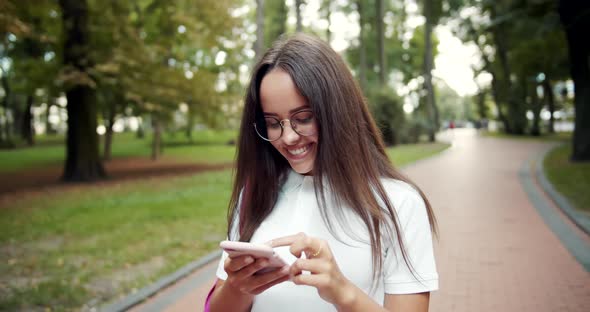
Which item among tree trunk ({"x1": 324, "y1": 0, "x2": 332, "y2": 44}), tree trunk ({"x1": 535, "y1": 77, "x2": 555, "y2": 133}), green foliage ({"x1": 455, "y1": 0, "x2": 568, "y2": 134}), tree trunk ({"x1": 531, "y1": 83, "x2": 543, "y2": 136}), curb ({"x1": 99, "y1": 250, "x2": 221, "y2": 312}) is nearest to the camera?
curb ({"x1": 99, "y1": 250, "x2": 221, "y2": 312})

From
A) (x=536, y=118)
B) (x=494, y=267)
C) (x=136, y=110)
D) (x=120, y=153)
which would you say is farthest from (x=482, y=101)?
(x=494, y=267)

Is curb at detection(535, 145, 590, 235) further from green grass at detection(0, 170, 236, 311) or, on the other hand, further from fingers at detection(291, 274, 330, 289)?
fingers at detection(291, 274, 330, 289)

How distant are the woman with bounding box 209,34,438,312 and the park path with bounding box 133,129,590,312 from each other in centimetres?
105

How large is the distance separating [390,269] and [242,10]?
18.0 meters

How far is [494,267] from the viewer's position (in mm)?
5629

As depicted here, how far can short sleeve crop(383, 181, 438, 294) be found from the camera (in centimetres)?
155

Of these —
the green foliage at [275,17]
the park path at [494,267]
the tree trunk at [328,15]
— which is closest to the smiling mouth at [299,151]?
the park path at [494,267]

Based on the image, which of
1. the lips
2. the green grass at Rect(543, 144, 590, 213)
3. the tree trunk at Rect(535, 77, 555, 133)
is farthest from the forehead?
the tree trunk at Rect(535, 77, 555, 133)

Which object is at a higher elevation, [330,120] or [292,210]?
[330,120]

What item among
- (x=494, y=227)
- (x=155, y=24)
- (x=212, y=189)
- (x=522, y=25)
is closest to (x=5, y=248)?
(x=212, y=189)

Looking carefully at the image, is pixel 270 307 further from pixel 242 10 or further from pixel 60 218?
pixel 242 10

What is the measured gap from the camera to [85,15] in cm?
1519

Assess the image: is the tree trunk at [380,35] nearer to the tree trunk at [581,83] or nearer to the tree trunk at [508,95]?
the tree trunk at [508,95]

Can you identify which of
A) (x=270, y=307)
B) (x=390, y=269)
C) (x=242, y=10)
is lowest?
(x=270, y=307)
